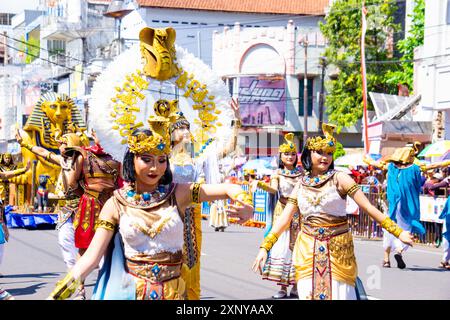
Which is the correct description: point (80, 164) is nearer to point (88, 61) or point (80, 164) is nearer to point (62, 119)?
point (62, 119)

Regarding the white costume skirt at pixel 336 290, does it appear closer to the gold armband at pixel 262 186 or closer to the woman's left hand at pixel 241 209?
the gold armband at pixel 262 186

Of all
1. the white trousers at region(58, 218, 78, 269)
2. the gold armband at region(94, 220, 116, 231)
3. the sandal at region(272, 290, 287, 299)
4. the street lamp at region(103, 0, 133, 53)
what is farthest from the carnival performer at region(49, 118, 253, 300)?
the street lamp at region(103, 0, 133, 53)

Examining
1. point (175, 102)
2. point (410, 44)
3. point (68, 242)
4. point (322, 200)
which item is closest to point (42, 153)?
point (68, 242)

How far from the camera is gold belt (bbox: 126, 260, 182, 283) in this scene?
18.1 ft

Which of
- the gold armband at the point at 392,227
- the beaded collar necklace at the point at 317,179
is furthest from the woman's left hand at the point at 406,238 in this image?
the beaded collar necklace at the point at 317,179

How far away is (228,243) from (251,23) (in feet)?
131

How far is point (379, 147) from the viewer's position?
31.4m

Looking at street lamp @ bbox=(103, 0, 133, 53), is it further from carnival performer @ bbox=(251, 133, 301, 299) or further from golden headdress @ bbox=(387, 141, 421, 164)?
carnival performer @ bbox=(251, 133, 301, 299)

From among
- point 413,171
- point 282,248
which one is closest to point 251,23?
point 413,171

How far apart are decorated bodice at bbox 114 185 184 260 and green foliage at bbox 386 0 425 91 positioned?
3102cm

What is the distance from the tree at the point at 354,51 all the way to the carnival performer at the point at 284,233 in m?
30.4

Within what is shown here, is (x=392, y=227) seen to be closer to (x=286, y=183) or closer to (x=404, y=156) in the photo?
(x=286, y=183)

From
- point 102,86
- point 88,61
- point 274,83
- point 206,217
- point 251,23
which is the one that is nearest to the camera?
point 102,86
